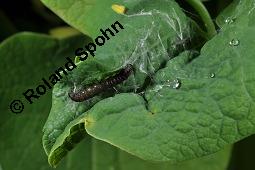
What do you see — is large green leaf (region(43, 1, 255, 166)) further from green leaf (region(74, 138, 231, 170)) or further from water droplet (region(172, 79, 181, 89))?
green leaf (region(74, 138, 231, 170))

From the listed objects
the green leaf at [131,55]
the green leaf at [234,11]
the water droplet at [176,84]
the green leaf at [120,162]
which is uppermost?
the green leaf at [131,55]

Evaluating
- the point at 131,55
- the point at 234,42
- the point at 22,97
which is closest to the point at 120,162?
the point at 22,97

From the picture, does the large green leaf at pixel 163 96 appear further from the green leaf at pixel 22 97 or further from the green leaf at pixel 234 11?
the green leaf at pixel 22 97

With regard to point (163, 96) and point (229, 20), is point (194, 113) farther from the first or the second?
point (229, 20)

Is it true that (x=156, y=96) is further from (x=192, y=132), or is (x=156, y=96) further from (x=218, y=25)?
(x=218, y=25)

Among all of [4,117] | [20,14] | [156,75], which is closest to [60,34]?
[20,14]

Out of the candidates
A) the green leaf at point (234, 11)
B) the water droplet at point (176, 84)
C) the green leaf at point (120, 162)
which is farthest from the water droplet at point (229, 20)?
the green leaf at point (120, 162)

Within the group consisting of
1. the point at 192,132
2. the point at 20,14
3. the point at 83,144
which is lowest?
the point at 83,144

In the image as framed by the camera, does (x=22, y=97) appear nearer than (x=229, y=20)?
No
